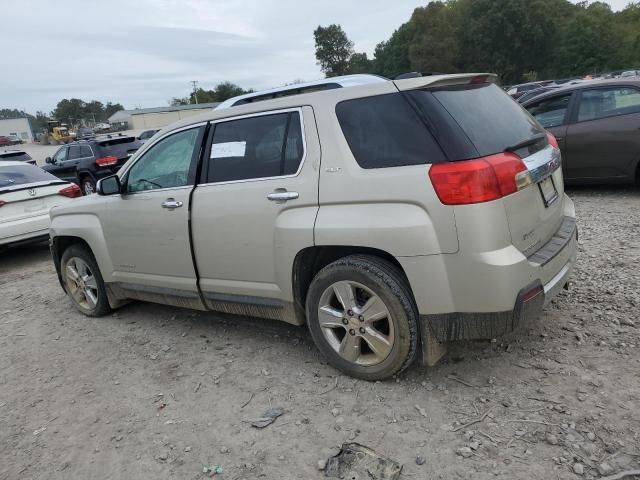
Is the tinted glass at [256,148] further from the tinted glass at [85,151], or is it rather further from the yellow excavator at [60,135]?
the yellow excavator at [60,135]

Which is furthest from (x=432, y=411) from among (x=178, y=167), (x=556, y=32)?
→ (x=556, y=32)

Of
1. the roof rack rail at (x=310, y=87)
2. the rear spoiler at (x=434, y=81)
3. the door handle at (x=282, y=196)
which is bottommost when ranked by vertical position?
the door handle at (x=282, y=196)

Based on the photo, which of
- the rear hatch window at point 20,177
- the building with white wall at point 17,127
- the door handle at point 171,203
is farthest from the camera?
the building with white wall at point 17,127

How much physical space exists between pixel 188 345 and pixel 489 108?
9.32ft

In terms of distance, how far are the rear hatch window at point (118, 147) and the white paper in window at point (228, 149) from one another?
10937 mm

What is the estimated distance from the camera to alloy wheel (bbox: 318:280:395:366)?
302 centimetres

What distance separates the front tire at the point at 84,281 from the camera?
15.8ft

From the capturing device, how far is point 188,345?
13.5 feet

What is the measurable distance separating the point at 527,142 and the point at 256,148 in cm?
174

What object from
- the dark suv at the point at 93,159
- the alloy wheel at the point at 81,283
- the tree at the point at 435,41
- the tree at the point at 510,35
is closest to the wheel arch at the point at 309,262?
the alloy wheel at the point at 81,283

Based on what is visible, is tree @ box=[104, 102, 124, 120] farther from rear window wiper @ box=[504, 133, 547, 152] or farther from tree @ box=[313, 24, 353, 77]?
rear window wiper @ box=[504, 133, 547, 152]

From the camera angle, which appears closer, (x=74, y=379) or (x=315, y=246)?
(x=315, y=246)

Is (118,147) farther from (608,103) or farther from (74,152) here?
(608,103)

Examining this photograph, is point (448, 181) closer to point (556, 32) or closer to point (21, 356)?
point (21, 356)
